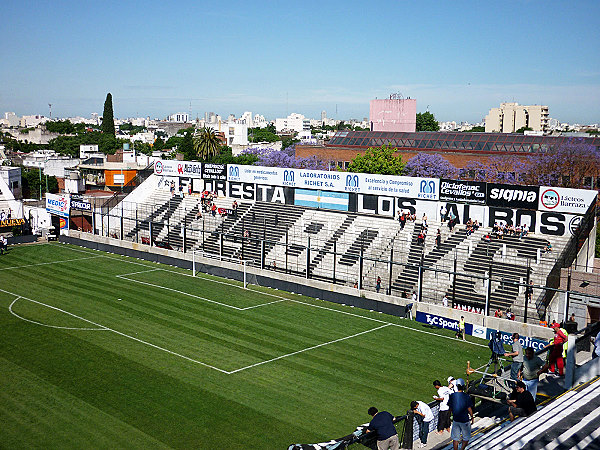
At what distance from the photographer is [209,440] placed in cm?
1917

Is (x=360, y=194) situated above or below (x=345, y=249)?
above

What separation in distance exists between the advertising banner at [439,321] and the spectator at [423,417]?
15.4m

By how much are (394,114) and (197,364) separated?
98.4m

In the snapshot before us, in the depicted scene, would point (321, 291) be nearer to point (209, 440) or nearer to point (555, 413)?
point (209, 440)

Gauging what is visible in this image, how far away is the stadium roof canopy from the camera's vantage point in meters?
79.9

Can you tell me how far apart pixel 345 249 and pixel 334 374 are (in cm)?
2081

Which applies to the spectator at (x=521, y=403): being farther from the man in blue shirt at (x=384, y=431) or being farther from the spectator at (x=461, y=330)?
the spectator at (x=461, y=330)

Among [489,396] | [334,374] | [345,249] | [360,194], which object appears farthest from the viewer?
[360,194]

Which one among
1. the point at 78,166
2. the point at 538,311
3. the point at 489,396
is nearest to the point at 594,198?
the point at 538,311

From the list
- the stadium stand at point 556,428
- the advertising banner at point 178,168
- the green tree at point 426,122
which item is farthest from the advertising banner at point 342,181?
the green tree at point 426,122

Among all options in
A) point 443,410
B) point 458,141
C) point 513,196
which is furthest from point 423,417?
point 458,141

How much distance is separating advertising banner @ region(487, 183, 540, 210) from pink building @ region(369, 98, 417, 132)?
74550 millimetres

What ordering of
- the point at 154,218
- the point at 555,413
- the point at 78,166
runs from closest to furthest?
1. the point at 555,413
2. the point at 154,218
3. the point at 78,166

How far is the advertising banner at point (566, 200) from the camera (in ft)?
129
